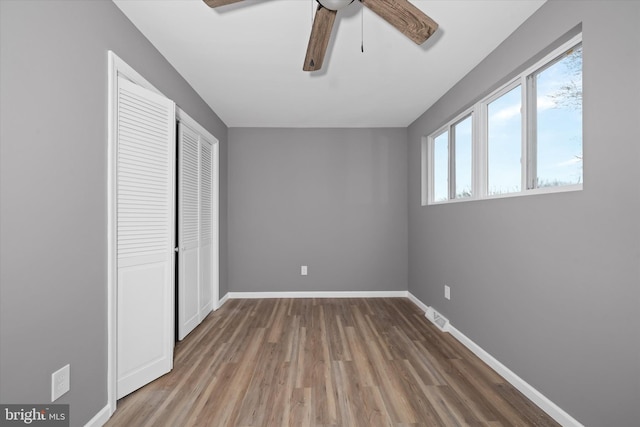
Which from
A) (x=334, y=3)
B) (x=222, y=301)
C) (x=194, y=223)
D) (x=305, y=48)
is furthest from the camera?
(x=222, y=301)

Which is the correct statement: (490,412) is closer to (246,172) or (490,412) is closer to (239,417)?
(239,417)

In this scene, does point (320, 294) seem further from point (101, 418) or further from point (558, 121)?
point (558, 121)

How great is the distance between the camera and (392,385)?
209 cm

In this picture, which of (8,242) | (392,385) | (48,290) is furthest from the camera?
(392,385)

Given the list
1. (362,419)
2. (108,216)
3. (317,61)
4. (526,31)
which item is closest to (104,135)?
(108,216)

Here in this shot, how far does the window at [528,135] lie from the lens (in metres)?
1.79

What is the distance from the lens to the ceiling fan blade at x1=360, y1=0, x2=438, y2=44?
4.41 ft

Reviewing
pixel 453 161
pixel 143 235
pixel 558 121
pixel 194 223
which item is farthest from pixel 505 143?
pixel 194 223

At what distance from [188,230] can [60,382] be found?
1.81m

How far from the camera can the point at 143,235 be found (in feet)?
6.73

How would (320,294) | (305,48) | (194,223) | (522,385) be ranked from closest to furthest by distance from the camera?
(522,385) < (305,48) < (194,223) < (320,294)

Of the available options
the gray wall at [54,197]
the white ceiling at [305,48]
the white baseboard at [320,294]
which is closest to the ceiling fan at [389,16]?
the white ceiling at [305,48]

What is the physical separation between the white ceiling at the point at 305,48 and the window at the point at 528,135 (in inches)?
15.2

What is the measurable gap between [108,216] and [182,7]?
4.57ft
